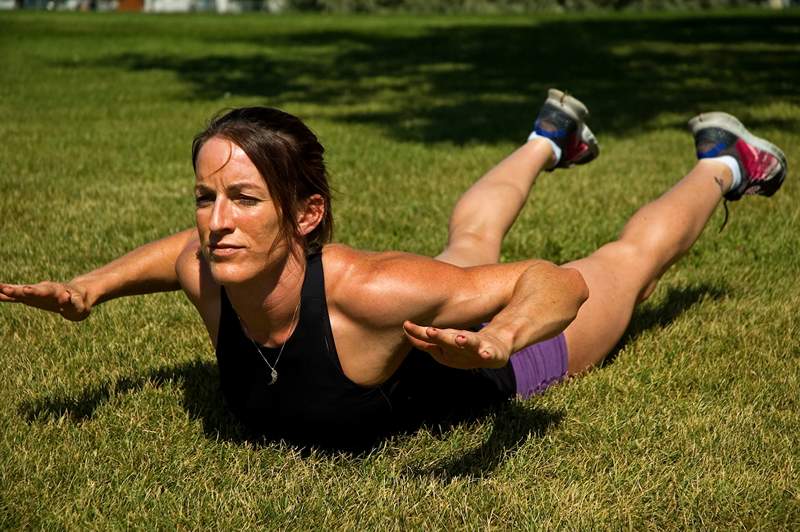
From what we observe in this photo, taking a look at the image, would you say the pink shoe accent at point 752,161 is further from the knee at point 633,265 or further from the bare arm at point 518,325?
the bare arm at point 518,325

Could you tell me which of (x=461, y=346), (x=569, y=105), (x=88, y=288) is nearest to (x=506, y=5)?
(x=569, y=105)

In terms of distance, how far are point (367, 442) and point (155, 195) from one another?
499cm

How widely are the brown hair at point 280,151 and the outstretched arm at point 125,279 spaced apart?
0.64 m

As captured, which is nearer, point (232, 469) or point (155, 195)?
point (232, 469)

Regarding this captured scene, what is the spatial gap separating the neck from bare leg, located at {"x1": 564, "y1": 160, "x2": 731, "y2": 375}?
144cm

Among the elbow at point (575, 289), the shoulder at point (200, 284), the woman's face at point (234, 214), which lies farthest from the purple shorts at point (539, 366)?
the woman's face at point (234, 214)

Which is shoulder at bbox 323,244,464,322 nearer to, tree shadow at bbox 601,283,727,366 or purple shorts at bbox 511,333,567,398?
purple shorts at bbox 511,333,567,398

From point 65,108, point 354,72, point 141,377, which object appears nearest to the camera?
point 141,377

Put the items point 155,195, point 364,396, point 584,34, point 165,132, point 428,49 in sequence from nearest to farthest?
point 364,396, point 155,195, point 165,132, point 428,49, point 584,34

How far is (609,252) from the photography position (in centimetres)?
474

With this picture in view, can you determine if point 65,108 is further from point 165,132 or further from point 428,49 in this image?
point 428,49

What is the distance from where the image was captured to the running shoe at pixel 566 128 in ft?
19.1

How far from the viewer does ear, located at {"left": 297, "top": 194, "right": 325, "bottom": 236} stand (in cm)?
351

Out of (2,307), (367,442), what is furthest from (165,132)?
(367,442)
